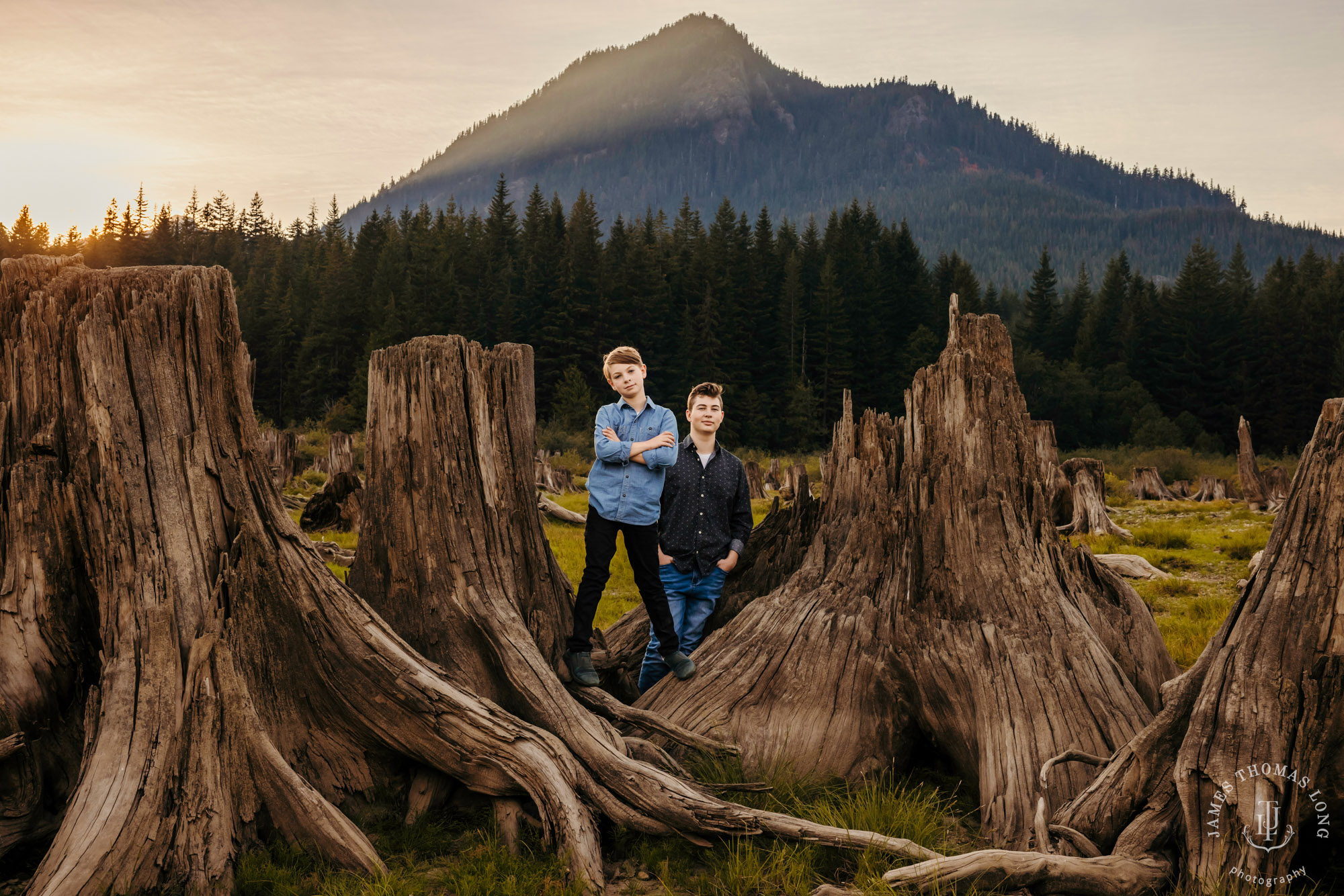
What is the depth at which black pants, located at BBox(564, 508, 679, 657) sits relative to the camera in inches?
200

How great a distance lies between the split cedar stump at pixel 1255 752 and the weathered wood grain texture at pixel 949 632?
68 centimetres

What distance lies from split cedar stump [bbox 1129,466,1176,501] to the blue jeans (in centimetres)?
2376

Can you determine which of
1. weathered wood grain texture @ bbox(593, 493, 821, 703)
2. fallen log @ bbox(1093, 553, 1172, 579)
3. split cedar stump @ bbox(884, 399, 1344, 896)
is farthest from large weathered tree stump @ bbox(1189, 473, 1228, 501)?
split cedar stump @ bbox(884, 399, 1344, 896)

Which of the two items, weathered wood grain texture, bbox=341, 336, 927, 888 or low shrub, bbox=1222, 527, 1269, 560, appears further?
low shrub, bbox=1222, 527, 1269, 560

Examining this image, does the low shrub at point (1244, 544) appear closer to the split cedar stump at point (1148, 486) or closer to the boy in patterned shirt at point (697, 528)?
the boy in patterned shirt at point (697, 528)

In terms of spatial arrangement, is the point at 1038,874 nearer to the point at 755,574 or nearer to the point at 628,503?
the point at 628,503

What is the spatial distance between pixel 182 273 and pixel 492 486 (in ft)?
6.34

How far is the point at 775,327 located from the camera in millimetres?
66750

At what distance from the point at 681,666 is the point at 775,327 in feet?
207

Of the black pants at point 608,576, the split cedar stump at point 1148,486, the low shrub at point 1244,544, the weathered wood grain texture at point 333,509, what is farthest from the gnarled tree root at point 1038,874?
the split cedar stump at point 1148,486

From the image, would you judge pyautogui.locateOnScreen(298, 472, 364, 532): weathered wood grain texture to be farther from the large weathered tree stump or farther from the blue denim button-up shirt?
the large weathered tree stump

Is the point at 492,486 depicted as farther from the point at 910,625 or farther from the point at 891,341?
the point at 891,341

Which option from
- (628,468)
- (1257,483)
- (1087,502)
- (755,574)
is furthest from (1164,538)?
(628,468)

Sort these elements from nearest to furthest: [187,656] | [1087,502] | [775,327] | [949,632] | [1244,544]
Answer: [187,656], [949,632], [1244,544], [1087,502], [775,327]
